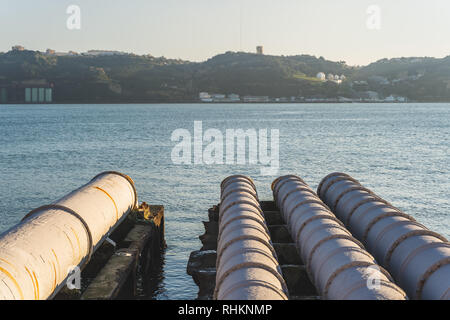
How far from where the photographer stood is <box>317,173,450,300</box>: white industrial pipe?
1133 centimetres

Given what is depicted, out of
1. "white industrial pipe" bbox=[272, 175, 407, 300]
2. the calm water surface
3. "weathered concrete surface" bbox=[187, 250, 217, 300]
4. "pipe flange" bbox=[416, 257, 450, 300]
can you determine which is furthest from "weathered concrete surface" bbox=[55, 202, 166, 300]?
"pipe flange" bbox=[416, 257, 450, 300]

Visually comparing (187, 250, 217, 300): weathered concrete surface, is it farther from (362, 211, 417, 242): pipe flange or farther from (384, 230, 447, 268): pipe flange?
(384, 230, 447, 268): pipe flange

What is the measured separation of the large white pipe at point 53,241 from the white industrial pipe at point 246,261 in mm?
3929

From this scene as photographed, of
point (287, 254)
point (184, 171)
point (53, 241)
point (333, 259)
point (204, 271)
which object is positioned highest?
point (53, 241)

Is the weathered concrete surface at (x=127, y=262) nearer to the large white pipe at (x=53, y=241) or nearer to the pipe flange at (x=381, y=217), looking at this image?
the large white pipe at (x=53, y=241)

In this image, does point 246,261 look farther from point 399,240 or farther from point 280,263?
point 280,263

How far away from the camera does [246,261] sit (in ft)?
37.8

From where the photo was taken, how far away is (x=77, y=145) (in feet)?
285

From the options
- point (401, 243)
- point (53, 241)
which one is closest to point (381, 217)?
point (401, 243)

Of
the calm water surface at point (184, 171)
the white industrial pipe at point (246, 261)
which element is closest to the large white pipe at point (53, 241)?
the white industrial pipe at point (246, 261)

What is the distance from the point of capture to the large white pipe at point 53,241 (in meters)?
10.6

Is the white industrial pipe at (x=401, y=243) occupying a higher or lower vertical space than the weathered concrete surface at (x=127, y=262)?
higher

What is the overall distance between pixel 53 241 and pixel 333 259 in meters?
6.90
